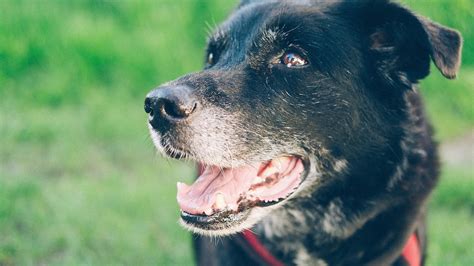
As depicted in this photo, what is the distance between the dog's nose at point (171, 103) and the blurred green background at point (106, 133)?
138 centimetres

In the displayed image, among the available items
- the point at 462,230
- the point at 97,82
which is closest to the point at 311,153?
the point at 462,230

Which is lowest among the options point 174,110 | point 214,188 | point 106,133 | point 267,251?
point 267,251

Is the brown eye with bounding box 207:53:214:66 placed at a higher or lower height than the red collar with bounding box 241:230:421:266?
higher

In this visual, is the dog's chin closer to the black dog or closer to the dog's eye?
the black dog

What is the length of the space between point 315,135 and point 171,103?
65 cm

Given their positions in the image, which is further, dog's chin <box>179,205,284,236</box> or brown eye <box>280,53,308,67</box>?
brown eye <box>280,53,308,67</box>

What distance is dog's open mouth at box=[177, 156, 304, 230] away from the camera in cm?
251

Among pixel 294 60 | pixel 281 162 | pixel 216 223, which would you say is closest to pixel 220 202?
pixel 216 223

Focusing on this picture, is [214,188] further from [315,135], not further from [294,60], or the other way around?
[294,60]

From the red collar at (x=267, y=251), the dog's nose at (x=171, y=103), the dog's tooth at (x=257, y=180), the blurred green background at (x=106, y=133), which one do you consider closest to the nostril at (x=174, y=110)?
the dog's nose at (x=171, y=103)

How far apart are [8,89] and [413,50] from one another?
12.5 ft

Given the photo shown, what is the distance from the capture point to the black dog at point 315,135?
2.55 m

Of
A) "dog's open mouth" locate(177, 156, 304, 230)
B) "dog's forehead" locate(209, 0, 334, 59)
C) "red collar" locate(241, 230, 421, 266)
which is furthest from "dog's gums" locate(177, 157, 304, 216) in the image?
"dog's forehead" locate(209, 0, 334, 59)

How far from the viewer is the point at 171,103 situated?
93.4 inches
